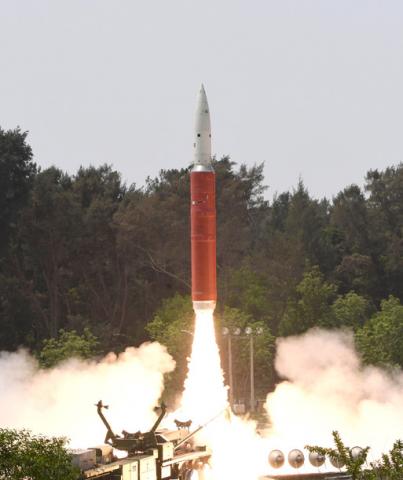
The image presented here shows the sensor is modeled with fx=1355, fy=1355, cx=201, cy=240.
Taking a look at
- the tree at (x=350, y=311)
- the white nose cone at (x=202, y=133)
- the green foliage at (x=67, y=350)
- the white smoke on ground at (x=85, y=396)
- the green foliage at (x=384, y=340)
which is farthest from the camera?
the tree at (x=350, y=311)

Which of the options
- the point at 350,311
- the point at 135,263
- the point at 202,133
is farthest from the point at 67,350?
the point at 202,133

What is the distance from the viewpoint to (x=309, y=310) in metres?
130

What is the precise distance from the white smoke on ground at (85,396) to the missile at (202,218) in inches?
333

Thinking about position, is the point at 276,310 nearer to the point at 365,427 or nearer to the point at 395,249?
the point at 395,249

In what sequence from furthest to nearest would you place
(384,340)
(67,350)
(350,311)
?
(350,311), (67,350), (384,340)

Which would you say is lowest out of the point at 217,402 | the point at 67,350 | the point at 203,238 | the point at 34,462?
the point at 34,462

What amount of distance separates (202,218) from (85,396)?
20.7 m

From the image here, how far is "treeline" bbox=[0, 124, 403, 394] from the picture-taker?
134250 millimetres

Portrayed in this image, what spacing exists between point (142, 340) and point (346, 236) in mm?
28987

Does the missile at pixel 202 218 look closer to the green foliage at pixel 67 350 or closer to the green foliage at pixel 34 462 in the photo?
the green foliage at pixel 34 462

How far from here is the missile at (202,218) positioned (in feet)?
245

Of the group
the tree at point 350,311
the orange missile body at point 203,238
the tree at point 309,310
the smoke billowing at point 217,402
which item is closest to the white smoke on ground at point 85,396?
the smoke billowing at point 217,402

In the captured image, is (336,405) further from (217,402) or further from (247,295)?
(247,295)

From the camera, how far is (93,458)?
57.6 m
